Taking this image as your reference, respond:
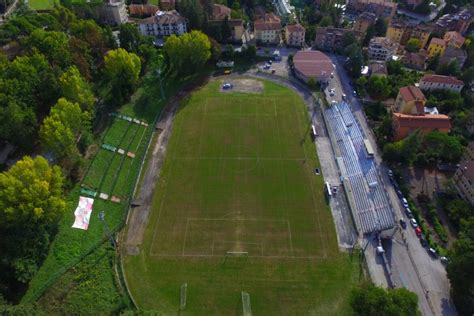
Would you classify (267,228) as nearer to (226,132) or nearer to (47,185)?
(226,132)

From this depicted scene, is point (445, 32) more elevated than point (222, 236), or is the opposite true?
point (445, 32)

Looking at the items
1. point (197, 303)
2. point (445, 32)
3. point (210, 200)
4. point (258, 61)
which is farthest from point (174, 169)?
point (445, 32)

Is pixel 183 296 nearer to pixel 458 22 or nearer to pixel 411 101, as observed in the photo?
pixel 411 101

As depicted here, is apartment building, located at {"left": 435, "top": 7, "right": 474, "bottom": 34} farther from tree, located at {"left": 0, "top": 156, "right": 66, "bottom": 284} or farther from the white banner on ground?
tree, located at {"left": 0, "top": 156, "right": 66, "bottom": 284}

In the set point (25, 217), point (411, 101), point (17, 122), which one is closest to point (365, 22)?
point (411, 101)

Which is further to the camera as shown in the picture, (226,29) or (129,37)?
(226,29)

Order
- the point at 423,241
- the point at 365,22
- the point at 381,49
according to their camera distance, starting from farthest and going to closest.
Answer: the point at 365,22 < the point at 381,49 < the point at 423,241
